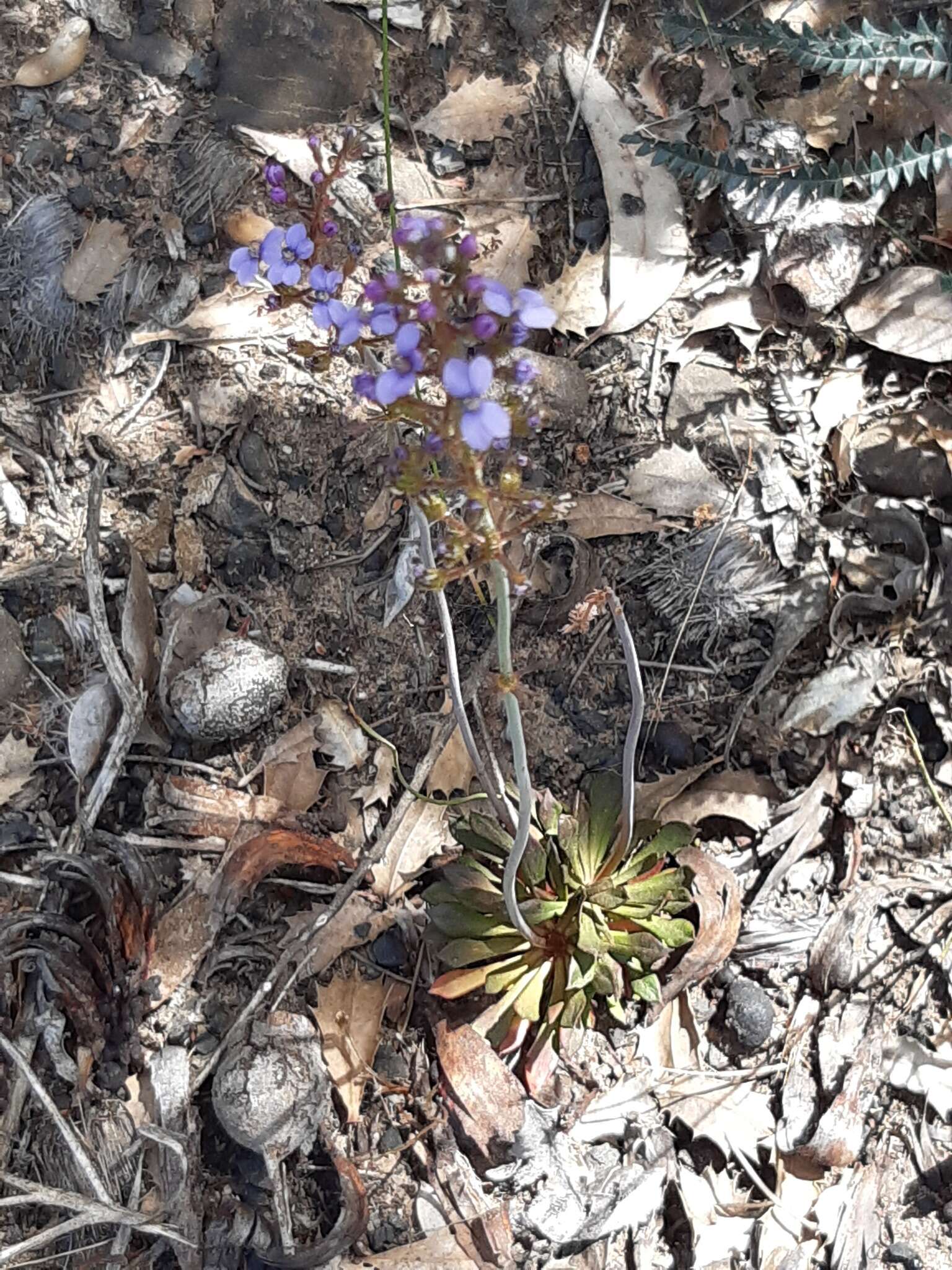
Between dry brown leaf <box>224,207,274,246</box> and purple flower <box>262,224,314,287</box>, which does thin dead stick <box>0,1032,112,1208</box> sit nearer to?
purple flower <box>262,224,314,287</box>

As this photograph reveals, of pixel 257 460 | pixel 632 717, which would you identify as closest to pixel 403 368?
pixel 632 717

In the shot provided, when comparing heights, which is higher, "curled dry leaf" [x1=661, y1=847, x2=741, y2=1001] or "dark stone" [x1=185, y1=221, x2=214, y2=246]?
"dark stone" [x1=185, y1=221, x2=214, y2=246]

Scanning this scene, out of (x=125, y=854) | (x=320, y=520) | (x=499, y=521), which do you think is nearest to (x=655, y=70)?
(x=320, y=520)

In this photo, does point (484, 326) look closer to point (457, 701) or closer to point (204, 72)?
point (457, 701)

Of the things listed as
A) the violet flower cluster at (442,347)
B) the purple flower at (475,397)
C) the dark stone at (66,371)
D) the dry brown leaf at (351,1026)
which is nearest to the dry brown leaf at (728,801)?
the dry brown leaf at (351,1026)

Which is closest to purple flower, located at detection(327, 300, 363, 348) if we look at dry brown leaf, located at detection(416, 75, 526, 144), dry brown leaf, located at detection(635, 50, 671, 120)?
dry brown leaf, located at detection(416, 75, 526, 144)

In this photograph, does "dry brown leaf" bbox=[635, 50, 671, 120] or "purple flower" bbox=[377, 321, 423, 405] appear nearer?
"purple flower" bbox=[377, 321, 423, 405]
